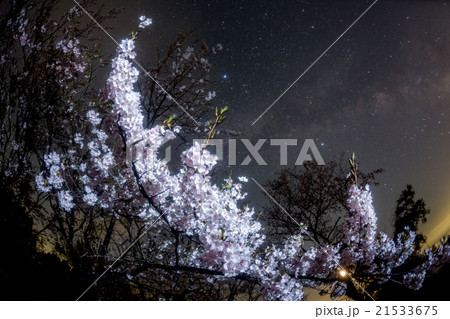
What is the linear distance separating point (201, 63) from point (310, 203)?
5787mm

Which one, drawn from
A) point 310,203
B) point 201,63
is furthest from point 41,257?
point 310,203

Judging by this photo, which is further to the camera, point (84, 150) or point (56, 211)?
point (84, 150)

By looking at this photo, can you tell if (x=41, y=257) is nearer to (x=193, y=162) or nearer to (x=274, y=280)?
(x=193, y=162)

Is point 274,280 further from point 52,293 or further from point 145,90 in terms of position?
point 145,90

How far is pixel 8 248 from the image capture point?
143 inches

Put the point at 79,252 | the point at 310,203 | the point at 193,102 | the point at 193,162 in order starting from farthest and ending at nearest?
the point at 310,203
the point at 193,102
the point at 79,252
the point at 193,162

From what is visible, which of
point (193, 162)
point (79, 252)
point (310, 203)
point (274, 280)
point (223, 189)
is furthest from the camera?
point (310, 203)

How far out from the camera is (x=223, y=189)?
3.47m

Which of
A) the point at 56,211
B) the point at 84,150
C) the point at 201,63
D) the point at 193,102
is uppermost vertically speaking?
the point at 201,63

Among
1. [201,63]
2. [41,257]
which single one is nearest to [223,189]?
[41,257]

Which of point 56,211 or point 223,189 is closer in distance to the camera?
point 223,189
